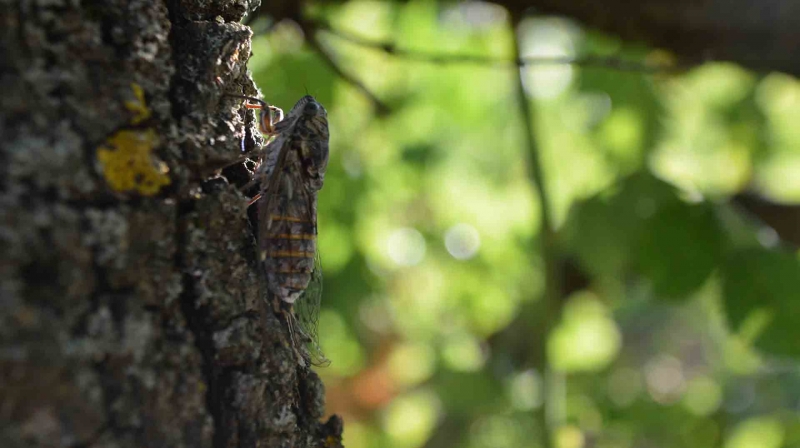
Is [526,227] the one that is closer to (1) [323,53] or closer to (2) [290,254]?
(1) [323,53]

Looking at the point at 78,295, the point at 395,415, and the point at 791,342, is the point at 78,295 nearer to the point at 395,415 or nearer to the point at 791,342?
the point at 791,342

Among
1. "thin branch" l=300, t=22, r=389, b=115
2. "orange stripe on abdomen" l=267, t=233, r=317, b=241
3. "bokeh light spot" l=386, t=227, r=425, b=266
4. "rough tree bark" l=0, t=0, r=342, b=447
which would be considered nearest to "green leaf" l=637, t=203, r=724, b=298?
"thin branch" l=300, t=22, r=389, b=115

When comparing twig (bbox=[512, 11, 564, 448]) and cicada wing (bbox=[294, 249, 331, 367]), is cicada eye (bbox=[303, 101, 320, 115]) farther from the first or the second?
twig (bbox=[512, 11, 564, 448])

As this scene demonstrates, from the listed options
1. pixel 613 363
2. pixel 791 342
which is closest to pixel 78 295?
pixel 791 342

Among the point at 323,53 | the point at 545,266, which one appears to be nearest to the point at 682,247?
the point at 545,266

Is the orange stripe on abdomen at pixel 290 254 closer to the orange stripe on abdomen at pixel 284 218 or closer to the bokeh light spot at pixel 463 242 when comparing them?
the orange stripe on abdomen at pixel 284 218
